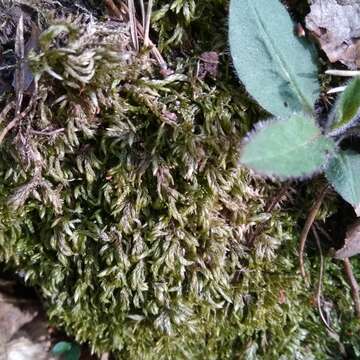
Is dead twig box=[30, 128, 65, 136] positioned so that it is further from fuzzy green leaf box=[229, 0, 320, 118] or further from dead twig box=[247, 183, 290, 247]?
dead twig box=[247, 183, 290, 247]

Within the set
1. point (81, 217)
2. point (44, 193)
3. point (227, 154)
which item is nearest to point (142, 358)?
point (81, 217)

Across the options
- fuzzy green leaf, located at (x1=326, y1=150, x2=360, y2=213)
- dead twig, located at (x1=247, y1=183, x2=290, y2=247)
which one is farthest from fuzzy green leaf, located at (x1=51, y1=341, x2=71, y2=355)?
fuzzy green leaf, located at (x1=326, y1=150, x2=360, y2=213)

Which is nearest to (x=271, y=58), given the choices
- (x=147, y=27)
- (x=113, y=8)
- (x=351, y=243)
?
(x=147, y=27)

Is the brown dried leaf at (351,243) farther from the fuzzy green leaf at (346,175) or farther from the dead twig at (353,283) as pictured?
the fuzzy green leaf at (346,175)

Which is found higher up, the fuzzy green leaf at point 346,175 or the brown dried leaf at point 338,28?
the brown dried leaf at point 338,28

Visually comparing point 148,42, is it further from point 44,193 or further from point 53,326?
point 53,326

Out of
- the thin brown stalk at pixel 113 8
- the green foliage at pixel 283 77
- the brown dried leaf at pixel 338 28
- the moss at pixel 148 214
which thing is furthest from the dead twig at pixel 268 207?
the thin brown stalk at pixel 113 8

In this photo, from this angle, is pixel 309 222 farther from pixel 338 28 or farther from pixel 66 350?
pixel 66 350
